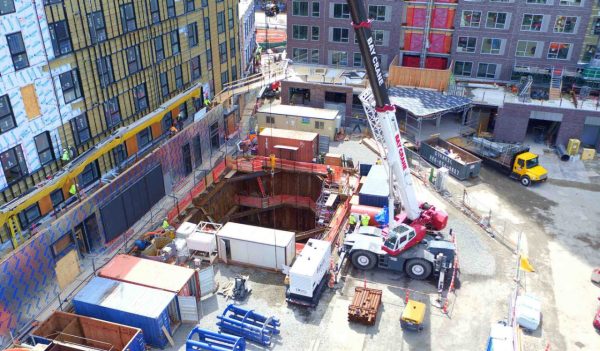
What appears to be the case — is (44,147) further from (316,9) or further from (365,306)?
(316,9)

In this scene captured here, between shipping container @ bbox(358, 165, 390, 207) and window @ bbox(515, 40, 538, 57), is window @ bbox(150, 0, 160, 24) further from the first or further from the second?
window @ bbox(515, 40, 538, 57)

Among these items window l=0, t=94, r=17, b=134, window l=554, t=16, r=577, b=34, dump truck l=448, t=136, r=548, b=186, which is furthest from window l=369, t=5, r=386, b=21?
window l=0, t=94, r=17, b=134

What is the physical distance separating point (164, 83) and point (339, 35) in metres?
24.8

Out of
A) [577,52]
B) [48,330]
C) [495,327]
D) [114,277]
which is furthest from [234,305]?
[577,52]

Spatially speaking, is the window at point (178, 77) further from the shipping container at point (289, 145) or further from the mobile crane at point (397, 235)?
the mobile crane at point (397, 235)

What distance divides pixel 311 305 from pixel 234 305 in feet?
14.5

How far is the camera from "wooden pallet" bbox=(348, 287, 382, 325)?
27.8m

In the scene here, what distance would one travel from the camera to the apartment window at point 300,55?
61119 millimetres

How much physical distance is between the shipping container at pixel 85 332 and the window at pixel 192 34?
1026 inches

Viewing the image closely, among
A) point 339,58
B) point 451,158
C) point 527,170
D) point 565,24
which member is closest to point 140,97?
point 451,158

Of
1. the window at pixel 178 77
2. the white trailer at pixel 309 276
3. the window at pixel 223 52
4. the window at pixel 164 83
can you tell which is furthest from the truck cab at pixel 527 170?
the window at pixel 164 83

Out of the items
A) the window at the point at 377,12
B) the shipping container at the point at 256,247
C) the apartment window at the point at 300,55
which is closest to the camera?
the shipping container at the point at 256,247

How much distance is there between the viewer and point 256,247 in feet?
105

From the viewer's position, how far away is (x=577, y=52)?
174 feet
